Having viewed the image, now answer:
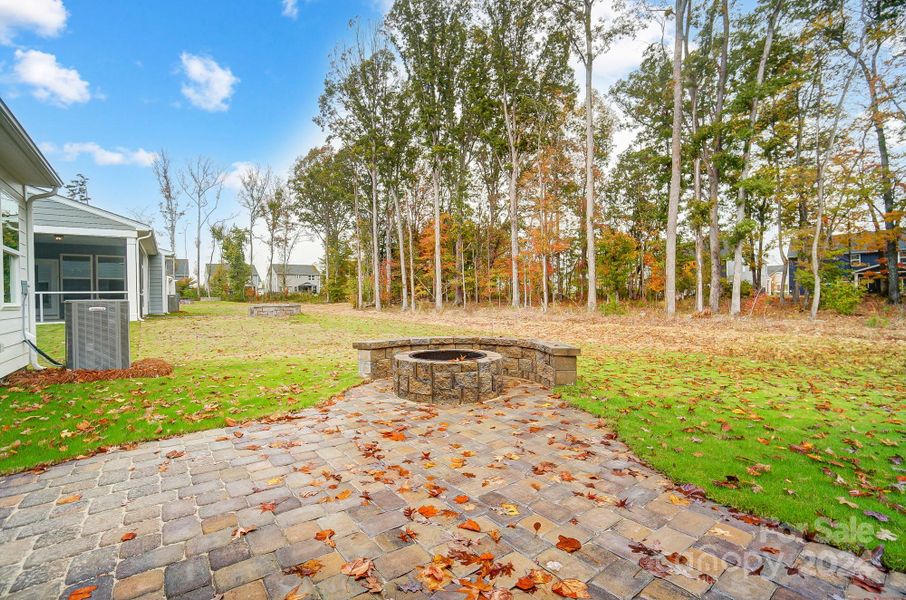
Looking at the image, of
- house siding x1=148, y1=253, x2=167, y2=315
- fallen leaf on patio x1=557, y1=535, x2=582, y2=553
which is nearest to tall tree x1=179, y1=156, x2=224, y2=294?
house siding x1=148, y1=253, x2=167, y2=315

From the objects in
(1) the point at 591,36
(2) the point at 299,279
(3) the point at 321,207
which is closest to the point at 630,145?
(1) the point at 591,36

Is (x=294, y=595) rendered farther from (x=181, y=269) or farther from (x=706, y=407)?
(x=181, y=269)

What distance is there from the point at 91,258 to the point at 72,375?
1493cm

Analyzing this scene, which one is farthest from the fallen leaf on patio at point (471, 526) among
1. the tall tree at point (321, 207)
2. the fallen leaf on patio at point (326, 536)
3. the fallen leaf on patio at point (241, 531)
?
the tall tree at point (321, 207)

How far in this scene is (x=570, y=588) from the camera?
1.69m

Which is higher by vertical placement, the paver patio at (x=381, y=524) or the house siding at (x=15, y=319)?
the house siding at (x=15, y=319)

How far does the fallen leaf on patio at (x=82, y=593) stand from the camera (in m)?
1.65

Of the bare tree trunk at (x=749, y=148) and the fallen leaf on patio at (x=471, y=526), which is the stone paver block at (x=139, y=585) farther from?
the bare tree trunk at (x=749, y=148)

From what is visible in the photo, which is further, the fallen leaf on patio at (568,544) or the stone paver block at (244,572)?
the fallen leaf on patio at (568,544)

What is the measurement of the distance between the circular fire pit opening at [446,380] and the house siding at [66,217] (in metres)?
14.9

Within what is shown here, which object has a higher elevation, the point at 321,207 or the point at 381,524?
the point at 321,207

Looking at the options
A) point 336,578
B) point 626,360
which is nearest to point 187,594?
point 336,578

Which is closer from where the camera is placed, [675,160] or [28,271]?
[28,271]

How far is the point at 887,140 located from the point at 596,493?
20974mm
